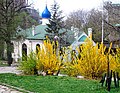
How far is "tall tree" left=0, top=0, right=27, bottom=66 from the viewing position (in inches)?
1123

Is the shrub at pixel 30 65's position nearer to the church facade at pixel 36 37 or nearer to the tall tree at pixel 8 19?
the tall tree at pixel 8 19

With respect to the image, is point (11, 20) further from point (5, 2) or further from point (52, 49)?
point (52, 49)

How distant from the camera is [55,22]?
130 ft

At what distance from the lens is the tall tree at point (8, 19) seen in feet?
93.6

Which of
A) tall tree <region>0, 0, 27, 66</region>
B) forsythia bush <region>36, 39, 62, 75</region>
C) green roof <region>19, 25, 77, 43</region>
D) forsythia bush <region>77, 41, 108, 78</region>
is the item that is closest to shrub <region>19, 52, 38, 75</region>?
forsythia bush <region>36, 39, 62, 75</region>

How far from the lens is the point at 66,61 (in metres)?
15.6

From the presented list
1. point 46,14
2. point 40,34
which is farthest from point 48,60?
point 46,14

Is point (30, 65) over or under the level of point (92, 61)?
under

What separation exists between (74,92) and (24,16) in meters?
A: 23.9

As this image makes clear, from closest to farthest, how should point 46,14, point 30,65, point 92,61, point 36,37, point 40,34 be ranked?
1. point 92,61
2. point 30,65
3. point 36,37
4. point 40,34
5. point 46,14

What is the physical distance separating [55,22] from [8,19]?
37.8 ft

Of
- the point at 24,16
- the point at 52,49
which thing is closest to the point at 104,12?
the point at 24,16

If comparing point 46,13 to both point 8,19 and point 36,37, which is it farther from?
point 8,19

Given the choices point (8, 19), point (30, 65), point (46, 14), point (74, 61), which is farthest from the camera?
point (46, 14)
